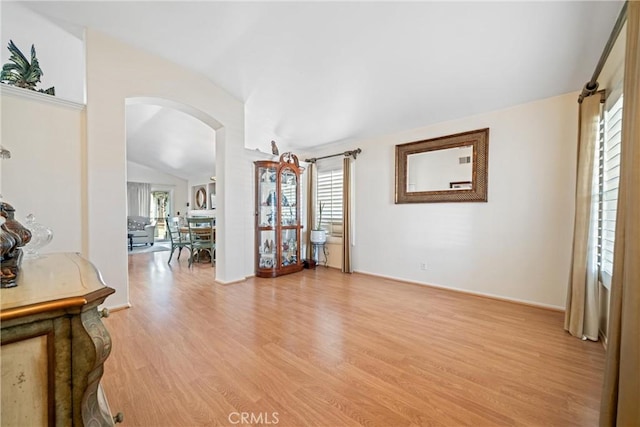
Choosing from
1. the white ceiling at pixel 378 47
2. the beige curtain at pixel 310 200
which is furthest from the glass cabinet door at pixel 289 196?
the white ceiling at pixel 378 47

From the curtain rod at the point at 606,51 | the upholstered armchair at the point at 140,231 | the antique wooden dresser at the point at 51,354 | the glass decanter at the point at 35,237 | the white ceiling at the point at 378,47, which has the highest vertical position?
the white ceiling at the point at 378,47

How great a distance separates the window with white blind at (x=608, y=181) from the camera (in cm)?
217

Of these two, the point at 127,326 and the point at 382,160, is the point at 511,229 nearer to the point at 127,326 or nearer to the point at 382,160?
the point at 382,160

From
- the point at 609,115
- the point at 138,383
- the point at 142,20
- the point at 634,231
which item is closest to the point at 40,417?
the point at 138,383

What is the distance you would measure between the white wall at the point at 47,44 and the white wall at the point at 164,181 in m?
6.02

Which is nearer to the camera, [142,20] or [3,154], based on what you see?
[3,154]

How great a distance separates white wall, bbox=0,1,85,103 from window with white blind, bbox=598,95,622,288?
204 inches

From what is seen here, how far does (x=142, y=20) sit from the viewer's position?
2879 mm

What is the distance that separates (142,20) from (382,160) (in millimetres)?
3628

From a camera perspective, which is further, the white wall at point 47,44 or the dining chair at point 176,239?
the dining chair at point 176,239

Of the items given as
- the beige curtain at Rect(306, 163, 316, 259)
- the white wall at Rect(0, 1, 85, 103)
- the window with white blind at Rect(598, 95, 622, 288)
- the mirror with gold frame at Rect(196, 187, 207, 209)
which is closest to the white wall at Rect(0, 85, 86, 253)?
the white wall at Rect(0, 1, 85, 103)

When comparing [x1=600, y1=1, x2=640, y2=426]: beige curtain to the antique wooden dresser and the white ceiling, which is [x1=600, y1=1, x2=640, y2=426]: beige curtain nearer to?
the white ceiling

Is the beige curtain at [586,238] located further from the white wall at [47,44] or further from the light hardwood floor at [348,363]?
the white wall at [47,44]

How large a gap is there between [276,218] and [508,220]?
341 cm
